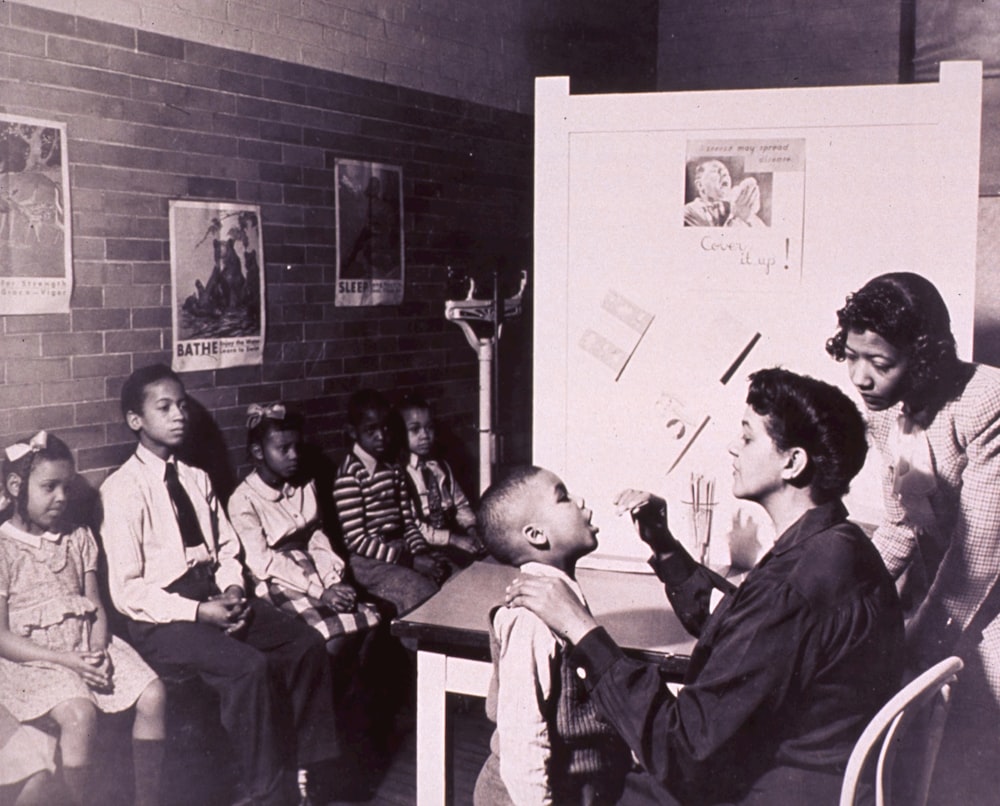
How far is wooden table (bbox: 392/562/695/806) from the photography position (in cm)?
193

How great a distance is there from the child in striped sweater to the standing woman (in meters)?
1.53

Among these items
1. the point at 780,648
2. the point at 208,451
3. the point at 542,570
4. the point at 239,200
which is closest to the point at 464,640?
the point at 542,570

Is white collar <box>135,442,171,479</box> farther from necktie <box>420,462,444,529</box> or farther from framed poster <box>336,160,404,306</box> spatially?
necktie <box>420,462,444,529</box>

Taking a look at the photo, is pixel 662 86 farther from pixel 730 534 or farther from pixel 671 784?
pixel 671 784

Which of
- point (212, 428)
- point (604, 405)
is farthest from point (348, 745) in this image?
point (604, 405)

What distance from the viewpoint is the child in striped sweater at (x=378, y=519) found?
3.25m

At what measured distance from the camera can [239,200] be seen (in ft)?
10.00

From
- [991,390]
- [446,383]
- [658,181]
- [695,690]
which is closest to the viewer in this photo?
[695,690]

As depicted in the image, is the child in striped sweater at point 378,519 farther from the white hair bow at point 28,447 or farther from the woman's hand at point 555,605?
the woman's hand at point 555,605

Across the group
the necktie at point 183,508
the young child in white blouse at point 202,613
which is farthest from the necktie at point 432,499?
the necktie at point 183,508

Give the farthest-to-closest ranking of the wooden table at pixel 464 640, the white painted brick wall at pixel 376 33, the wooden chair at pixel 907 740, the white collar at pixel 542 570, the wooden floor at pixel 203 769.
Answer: the white painted brick wall at pixel 376 33 → the wooden floor at pixel 203 769 → the wooden table at pixel 464 640 → the white collar at pixel 542 570 → the wooden chair at pixel 907 740

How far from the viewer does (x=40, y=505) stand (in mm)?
2305

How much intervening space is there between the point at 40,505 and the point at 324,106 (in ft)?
5.43

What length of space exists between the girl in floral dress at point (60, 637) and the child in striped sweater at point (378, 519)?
0.90 metres
